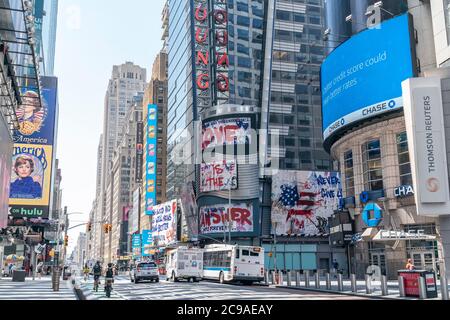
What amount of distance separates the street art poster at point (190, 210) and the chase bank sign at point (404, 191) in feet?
125

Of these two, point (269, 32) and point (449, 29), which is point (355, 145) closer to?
point (449, 29)

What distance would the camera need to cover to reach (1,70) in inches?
1047

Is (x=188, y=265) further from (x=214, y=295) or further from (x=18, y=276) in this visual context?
Answer: (x=214, y=295)

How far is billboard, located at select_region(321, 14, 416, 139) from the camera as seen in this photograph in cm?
4453

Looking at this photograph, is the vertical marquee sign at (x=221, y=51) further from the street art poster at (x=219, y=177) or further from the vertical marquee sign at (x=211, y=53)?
the street art poster at (x=219, y=177)

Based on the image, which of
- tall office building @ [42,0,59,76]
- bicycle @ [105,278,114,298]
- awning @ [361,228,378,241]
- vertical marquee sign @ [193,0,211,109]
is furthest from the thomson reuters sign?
tall office building @ [42,0,59,76]

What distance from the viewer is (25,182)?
6888 cm

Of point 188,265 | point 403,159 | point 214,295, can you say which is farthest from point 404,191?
point 214,295

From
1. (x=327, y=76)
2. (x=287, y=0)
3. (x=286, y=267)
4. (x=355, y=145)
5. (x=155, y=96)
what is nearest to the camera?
(x=355, y=145)

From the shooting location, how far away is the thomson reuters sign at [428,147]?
1455 inches

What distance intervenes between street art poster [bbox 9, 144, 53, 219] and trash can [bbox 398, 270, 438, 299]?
186 feet

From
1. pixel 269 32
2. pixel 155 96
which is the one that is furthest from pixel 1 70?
pixel 155 96

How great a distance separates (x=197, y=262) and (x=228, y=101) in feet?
136

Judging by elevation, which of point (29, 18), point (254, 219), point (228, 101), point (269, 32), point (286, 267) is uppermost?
point (269, 32)
